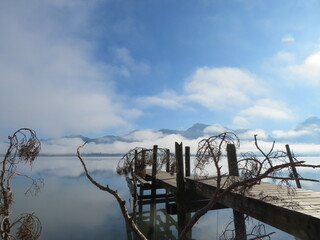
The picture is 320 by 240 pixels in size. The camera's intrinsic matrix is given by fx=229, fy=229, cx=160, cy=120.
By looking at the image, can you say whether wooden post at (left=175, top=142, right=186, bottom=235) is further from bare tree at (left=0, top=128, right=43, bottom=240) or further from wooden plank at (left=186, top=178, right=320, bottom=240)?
bare tree at (left=0, top=128, right=43, bottom=240)

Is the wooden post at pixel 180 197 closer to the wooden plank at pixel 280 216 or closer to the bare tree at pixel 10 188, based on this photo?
the wooden plank at pixel 280 216

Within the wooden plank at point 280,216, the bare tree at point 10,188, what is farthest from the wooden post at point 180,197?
the bare tree at point 10,188

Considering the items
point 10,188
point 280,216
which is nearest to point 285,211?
point 280,216

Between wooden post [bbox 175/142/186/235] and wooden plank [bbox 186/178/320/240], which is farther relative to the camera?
wooden post [bbox 175/142/186/235]

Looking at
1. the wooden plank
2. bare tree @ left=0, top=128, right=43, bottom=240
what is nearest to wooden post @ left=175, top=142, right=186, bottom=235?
the wooden plank

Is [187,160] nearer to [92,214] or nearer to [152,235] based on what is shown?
[152,235]

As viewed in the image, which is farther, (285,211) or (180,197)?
(180,197)

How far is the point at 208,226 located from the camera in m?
20.4

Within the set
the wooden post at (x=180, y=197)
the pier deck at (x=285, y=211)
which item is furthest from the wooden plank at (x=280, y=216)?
the wooden post at (x=180, y=197)

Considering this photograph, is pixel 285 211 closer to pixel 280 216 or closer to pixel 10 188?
pixel 280 216

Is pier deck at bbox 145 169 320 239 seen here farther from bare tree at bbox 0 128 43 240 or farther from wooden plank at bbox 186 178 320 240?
bare tree at bbox 0 128 43 240

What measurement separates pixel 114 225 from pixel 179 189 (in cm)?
1408

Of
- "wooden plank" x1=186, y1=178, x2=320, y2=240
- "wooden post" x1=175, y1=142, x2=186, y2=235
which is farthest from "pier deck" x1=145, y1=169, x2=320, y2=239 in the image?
"wooden post" x1=175, y1=142, x2=186, y2=235

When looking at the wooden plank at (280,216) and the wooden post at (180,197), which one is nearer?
the wooden plank at (280,216)
